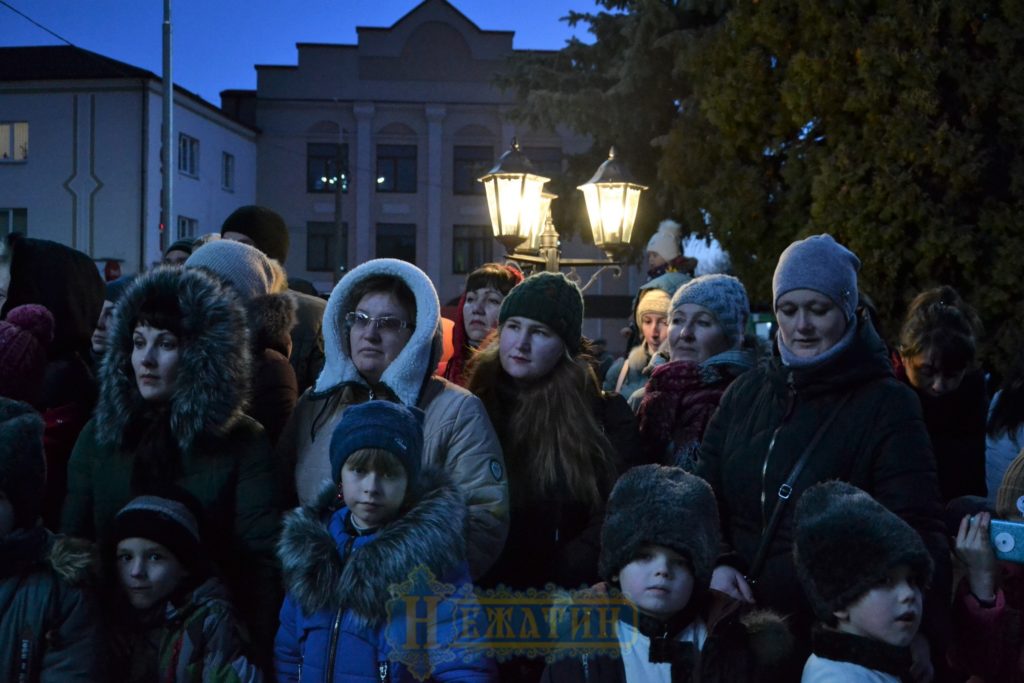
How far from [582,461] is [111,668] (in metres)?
1.73

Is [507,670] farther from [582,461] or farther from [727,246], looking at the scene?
[727,246]

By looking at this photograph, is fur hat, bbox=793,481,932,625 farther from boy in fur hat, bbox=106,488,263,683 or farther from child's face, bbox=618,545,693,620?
boy in fur hat, bbox=106,488,263,683

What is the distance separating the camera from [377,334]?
11.5 ft

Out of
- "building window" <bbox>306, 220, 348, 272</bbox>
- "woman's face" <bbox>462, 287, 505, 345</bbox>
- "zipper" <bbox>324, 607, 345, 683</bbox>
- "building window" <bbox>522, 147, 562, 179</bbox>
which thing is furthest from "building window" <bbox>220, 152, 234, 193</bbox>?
"zipper" <bbox>324, 607, 345, 683</bbox>

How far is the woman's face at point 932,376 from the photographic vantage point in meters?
4.93

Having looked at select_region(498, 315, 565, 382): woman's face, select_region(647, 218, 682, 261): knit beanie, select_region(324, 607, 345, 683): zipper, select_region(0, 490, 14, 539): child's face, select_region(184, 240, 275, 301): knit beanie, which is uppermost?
select_region(647, 218, 682, 261): knit beanie

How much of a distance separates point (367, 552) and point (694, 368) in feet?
6.00

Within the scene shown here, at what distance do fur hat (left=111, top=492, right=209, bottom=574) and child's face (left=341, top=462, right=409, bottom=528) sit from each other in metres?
0.51

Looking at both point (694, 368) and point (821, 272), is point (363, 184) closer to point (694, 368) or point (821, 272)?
point (694, 368)

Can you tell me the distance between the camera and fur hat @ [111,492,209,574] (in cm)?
308

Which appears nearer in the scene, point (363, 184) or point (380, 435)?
point (380, 435)

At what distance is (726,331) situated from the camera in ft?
14.9

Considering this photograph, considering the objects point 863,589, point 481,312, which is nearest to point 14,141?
point 481,312

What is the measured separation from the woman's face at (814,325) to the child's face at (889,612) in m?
0.75
